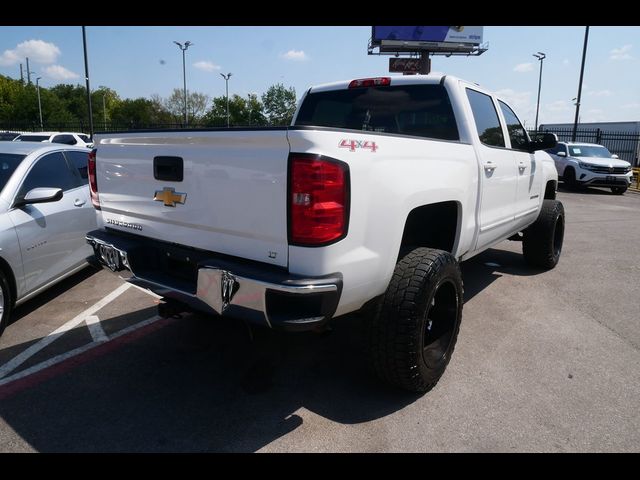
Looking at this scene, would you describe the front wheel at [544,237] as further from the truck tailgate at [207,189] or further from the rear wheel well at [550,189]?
the truck tailgate at [207,189]

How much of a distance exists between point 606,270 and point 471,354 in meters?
3.56

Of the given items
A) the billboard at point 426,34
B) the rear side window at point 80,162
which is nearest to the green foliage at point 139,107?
the billboard at point 426,34

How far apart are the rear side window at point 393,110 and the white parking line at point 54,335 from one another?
8.91ft

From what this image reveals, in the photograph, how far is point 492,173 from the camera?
375 centimetres

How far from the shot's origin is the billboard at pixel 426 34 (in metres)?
37.5

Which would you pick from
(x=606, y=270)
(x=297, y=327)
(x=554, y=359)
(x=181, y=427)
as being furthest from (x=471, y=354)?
(x=606, y=270)

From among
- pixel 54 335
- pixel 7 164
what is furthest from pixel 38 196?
pixel 54 335

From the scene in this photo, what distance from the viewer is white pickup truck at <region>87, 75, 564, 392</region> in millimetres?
2150

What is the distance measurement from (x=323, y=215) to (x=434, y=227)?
5.21 ft

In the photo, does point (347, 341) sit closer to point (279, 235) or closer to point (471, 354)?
A: point (471, 354)

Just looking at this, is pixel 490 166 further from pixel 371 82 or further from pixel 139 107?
pixel 139 107

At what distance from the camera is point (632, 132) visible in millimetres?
23891
